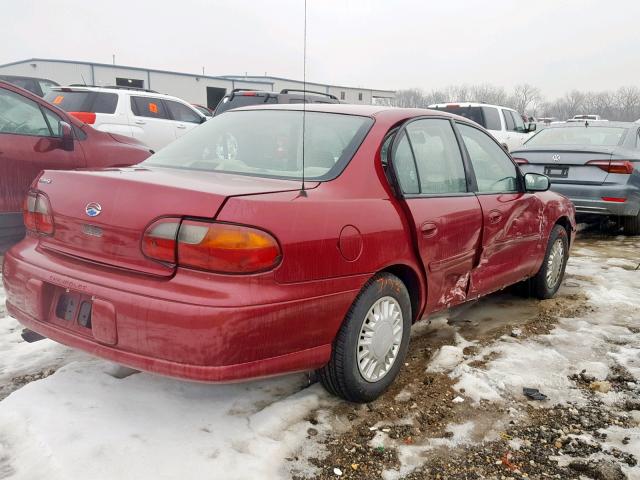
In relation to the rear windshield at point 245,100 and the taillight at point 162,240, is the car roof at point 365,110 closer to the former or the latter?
the taillight at point 162,240

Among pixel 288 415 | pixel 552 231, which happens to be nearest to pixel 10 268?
pixel 288 415

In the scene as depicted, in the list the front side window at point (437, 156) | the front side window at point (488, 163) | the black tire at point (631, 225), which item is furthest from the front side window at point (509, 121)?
the front side window at point (437, 156)

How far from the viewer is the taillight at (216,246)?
222 cm

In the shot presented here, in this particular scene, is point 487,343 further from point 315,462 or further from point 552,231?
point 315,462

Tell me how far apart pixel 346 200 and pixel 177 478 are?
4.56 ft

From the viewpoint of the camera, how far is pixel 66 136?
208 inches

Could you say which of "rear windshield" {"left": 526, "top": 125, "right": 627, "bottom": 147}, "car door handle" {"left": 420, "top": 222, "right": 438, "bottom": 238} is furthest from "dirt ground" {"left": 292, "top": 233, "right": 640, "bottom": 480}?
"rear windshield" {"left": 526, "top": 125, "right": 627, "bottom": 147}

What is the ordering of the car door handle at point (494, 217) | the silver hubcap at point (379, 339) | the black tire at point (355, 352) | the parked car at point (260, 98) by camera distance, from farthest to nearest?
1. the parked car at point (260, 98)
2. the car door handle at point (494, 217)
3. the silver hubcap at point (379, 339)
4. the black tire at point (355, 352)

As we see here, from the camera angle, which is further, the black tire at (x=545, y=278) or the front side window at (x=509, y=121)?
the front side window at (x=509, y=121)

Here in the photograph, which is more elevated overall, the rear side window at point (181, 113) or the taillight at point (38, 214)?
→ the rear side window at point (181, 113)

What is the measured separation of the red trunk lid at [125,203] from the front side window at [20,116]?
2.82 meters

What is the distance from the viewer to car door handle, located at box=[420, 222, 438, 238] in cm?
303

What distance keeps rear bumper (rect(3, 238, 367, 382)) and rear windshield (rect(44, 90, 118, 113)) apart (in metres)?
8.36

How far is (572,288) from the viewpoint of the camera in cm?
524
